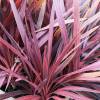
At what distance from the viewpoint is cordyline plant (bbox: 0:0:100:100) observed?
87 centimetres

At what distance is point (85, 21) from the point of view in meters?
1.01

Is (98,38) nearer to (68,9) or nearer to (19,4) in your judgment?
(68,9)

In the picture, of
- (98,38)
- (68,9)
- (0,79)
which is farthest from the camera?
(68,9)

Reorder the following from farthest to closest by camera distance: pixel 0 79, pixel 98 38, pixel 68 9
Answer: pixel 68 9, pixel 98 38, pixel 0 79

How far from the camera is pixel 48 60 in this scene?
2.97 feet

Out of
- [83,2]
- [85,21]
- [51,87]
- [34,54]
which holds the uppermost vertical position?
[83,2]

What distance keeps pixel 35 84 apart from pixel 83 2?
49 centimetres

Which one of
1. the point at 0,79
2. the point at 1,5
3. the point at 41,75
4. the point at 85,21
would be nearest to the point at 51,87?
the point at 41,75

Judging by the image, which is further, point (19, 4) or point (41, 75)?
point (19, 4)

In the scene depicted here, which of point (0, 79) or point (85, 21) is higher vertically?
point (85, 21)

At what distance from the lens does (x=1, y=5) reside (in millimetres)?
1064

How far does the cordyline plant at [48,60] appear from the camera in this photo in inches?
34.3

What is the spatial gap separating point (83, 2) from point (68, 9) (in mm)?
107

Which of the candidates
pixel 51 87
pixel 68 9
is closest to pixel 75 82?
pixel 51 87
